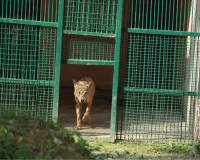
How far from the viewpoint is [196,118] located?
5.91 m

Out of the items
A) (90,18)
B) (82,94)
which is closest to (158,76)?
(90,18)

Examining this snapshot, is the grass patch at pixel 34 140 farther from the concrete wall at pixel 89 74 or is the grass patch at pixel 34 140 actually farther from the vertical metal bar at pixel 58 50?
the concrete wall at pixel 89 74

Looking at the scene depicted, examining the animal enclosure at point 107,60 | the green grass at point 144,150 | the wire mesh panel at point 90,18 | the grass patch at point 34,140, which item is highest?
the wire mesh panel at point 90,18

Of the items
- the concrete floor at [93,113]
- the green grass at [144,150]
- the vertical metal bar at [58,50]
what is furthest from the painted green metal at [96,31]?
the concrete floor at [93,113]

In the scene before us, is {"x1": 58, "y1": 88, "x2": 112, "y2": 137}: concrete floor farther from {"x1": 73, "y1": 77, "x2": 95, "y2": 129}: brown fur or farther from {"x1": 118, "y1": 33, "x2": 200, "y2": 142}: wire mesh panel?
{"x1": 118, "y1": 33, "x2": 200, "y2": 142}: wire mesh panel

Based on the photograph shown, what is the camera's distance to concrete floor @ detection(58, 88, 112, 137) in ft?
22.2

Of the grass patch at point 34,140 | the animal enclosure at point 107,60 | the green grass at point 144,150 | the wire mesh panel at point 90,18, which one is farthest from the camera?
the wire mesh panel at point 90,18

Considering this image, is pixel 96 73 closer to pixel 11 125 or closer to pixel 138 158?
pixel 138 158

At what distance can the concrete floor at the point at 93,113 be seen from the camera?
6754mm

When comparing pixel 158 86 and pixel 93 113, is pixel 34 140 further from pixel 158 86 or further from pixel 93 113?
pixel 93 113

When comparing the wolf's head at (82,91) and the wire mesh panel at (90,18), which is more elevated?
the wire mesh panel at (90,18)

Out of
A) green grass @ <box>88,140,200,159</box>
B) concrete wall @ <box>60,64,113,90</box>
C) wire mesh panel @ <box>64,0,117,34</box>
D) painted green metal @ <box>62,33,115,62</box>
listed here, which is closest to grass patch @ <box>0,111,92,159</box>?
green grass @ <box>88,140,200,159</box>

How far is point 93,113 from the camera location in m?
8.79

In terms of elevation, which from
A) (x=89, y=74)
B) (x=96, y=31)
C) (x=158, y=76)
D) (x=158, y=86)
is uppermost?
(x=96, y=31)
